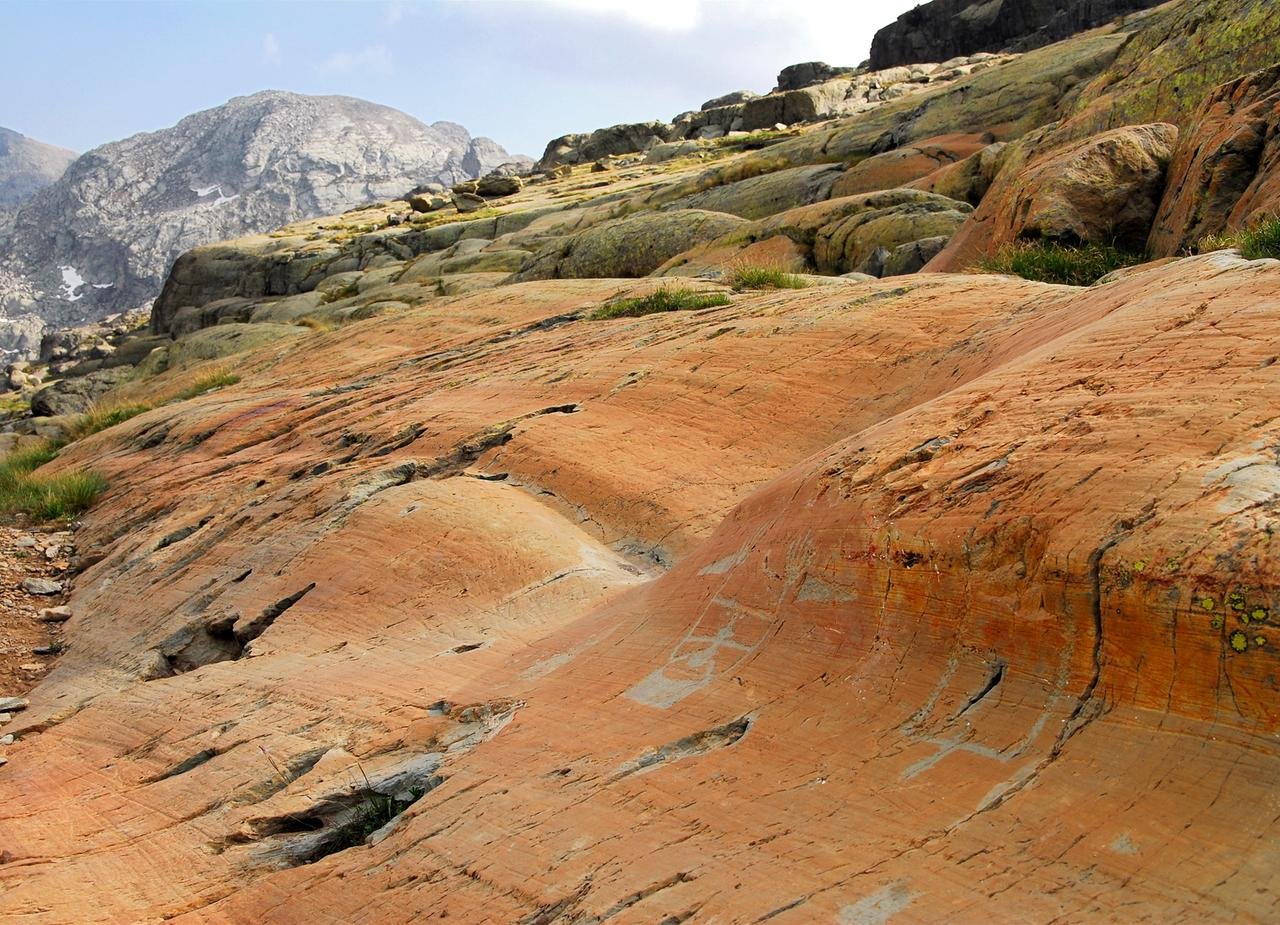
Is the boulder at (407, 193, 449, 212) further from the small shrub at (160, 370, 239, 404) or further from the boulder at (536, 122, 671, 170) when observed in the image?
the small shrub at (160, 370, 239, 404)

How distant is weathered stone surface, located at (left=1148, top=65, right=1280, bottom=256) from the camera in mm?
10367

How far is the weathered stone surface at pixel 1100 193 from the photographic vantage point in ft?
41.1

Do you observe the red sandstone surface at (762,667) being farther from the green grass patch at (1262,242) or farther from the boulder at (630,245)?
the boulder at (630,245)

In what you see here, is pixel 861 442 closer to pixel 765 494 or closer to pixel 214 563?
pixel 765 494

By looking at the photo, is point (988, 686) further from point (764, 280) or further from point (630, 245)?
point (630, 245)

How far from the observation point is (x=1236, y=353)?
4.12 metres

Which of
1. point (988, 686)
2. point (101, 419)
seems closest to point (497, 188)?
point (101, 419)

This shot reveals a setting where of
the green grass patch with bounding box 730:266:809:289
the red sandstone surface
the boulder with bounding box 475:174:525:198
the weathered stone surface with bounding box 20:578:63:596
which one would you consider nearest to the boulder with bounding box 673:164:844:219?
the green grass patch with bounding box 730:266:809:289

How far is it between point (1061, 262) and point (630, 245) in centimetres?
1446

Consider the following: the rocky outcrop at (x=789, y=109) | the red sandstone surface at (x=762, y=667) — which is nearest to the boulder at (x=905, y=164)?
the red sandstone surface at (x=762, y=667)

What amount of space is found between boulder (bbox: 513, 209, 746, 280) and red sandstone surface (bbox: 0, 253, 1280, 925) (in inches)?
623

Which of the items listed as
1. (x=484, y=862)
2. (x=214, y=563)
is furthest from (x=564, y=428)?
(x=484, y=862)

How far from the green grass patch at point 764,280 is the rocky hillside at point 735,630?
1.35 m

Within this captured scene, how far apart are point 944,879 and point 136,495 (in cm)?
1119
